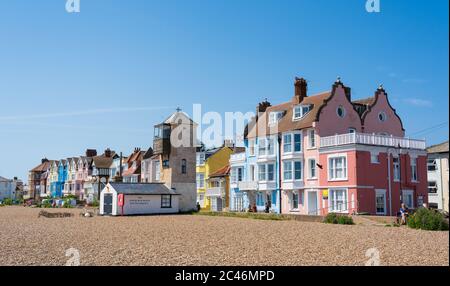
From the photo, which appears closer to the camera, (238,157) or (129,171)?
(238,157)

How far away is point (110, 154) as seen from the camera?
102 meters

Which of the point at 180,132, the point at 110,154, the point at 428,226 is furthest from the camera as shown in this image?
the point at 110,154

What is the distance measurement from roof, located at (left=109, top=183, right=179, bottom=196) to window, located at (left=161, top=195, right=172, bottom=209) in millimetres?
533

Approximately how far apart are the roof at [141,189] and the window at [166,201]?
53 centimetres

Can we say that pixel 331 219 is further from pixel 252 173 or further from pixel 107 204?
pixel 107 204

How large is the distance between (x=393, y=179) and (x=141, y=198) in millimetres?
24008

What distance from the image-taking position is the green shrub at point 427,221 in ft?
84.7

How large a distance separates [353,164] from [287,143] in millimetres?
9153

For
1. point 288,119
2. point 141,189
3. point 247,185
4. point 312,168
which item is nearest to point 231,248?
point 312,168

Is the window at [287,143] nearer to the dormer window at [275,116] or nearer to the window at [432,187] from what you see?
the dormer window at [275,116]

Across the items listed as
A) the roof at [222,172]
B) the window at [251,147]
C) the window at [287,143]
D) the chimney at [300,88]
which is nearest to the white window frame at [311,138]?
the window at [287,143]

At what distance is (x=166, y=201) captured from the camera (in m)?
50.5
